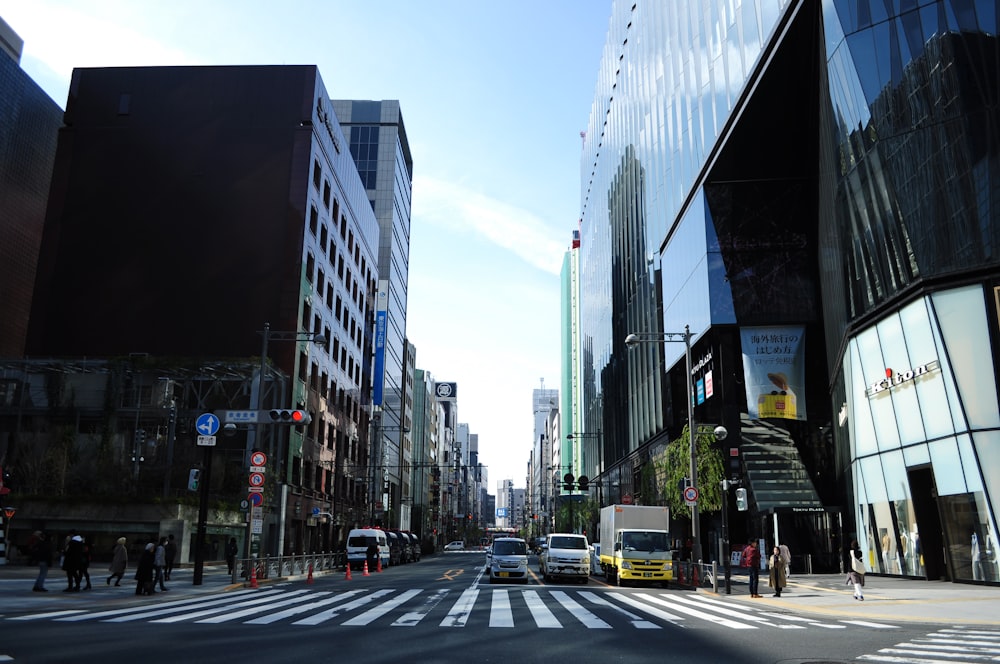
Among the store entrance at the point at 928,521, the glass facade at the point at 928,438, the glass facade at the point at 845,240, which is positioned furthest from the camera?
the store entrance at the point at 928,521

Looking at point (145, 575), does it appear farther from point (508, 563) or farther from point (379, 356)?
point (379, 356)

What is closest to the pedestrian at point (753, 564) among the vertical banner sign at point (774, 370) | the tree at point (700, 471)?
the tree at point (700, 471)

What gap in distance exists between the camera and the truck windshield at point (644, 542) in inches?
1217

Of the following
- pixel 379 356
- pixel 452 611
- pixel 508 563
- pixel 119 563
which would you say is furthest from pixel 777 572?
pixel 379 356

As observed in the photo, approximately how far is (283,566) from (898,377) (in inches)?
1064

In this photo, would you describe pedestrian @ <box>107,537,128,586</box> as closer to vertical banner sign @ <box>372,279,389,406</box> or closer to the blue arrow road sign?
the blue arrow road sign

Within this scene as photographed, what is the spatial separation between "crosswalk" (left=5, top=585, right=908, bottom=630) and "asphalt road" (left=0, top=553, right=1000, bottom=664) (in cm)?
4

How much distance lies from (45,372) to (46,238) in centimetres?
1517

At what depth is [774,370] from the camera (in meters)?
45.9

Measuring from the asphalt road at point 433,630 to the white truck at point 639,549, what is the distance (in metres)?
7.54

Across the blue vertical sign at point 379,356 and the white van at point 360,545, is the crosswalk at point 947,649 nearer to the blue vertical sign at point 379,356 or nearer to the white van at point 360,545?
the white van at point 360,545

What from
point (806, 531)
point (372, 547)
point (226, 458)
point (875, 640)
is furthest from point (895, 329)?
point (226, 458)

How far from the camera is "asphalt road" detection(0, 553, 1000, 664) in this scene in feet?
36.3

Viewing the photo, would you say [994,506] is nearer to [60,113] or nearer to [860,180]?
[860,180]
